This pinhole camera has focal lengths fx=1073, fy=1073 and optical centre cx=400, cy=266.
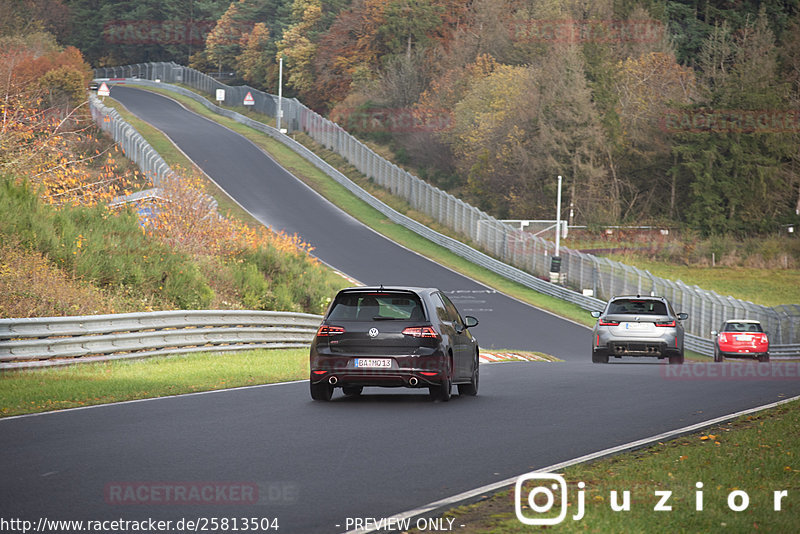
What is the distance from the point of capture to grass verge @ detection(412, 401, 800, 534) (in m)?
7.12

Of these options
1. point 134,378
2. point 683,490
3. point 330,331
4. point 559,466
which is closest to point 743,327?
point 134,378

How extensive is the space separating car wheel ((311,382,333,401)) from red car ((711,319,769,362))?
2095 cm

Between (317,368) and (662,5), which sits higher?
(662,5)

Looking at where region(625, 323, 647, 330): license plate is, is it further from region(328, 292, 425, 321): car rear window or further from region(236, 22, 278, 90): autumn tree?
region(236, 22, 278, 90): autumn tree

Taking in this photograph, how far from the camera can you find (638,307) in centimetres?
2531

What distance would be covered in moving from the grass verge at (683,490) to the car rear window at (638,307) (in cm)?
1363

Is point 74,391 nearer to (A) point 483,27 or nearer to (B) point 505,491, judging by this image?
(B) point 505,491

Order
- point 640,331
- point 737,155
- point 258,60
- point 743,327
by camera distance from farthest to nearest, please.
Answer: point 258,60, point 737,155, point 743,327, point 640,331

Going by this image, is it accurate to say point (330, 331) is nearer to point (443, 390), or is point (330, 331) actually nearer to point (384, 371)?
point (384, 371)

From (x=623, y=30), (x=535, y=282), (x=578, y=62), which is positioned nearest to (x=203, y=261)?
(x=535, y=282)

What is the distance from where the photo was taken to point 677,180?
7881 cm

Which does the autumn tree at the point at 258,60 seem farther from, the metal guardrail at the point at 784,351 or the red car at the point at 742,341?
the red car at the point at 742,341

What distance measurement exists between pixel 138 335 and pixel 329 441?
10.2 metres

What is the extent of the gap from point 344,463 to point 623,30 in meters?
87.9
